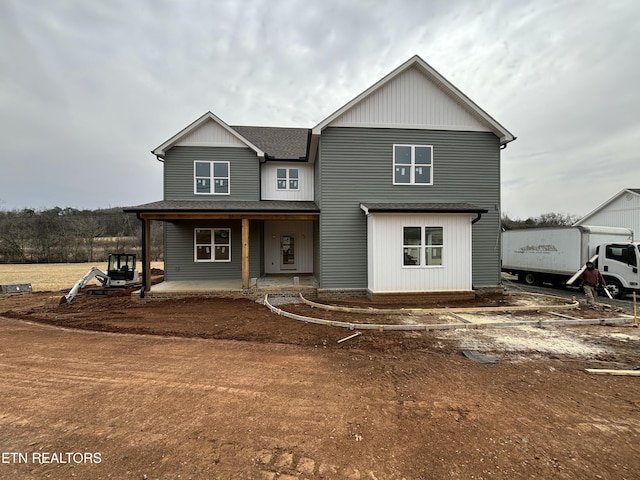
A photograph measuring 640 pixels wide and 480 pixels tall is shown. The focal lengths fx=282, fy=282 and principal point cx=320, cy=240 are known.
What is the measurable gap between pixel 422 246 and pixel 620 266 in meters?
9.08

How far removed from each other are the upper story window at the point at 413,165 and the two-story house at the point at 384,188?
4cm

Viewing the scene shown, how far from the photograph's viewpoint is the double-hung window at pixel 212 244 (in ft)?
44.3

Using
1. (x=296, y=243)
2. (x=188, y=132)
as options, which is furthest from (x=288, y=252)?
(x=188, y=132)

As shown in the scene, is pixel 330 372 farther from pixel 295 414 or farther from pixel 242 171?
pixel 242 171

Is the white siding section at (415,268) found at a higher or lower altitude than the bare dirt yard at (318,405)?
higher

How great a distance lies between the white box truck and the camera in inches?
467

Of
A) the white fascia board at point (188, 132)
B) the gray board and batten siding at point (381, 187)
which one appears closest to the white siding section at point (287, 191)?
the white fascia board at point (188, 132)

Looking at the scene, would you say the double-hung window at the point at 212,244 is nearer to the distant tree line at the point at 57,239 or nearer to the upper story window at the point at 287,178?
the upper story window at the point at 287,178

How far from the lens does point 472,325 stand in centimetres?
701

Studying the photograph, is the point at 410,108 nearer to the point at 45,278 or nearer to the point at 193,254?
→ the point at 193,254

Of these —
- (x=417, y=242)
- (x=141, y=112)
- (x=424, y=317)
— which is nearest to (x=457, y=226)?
(x=417, y=242)

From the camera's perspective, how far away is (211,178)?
1312cm

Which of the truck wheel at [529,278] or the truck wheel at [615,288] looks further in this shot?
the truck wheel at [529,278]

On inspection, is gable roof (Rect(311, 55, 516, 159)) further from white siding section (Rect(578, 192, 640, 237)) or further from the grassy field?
white siding section (Rect(578, 192, 640, 237))
